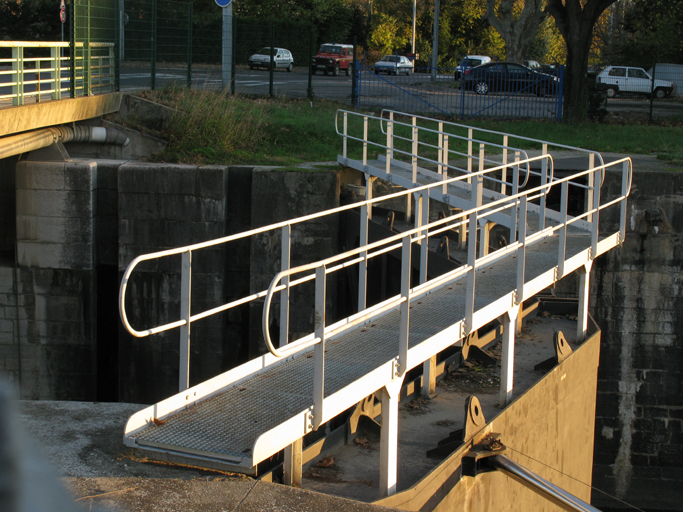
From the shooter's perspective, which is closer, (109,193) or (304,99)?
(109,193)

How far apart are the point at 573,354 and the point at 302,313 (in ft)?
14.7

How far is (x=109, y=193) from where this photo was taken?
11.1 m

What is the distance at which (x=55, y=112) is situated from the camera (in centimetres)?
1056

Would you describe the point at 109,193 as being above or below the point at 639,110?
below

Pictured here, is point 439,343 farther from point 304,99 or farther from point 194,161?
point 304,99

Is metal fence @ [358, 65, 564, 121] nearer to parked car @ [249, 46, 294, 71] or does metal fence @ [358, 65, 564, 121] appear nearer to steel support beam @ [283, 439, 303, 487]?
parked car @ [249, 46, 294, 71]

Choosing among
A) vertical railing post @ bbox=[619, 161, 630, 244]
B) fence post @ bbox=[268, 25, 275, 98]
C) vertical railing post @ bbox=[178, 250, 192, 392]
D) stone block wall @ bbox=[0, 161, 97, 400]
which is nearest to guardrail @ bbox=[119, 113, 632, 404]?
vertical railing post @ bbox=[178, 250, 192, 392]

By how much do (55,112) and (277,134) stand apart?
5.23 meters

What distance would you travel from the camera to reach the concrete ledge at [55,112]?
909 cm

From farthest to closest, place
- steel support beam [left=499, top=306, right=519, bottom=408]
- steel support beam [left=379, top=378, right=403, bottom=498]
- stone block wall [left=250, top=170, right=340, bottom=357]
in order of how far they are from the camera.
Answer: stone block wall [left=250, top=170, right=340, bottom=357], steel support beam [left=499, top=306, right=519, bottom=408], steel support beam [left=379, top=378, right=403, bottom=498]

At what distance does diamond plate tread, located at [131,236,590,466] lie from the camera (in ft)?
A: 13.5

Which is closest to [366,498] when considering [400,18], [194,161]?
[194,161]

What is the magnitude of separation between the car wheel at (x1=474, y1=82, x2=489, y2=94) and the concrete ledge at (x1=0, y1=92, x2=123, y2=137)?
38.9ft

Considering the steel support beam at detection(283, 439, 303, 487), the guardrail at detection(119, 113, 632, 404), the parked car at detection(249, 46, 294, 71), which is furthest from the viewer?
the parked car at detection(249, 46, 294, 71)
